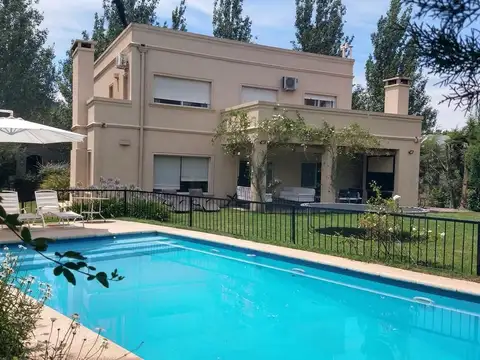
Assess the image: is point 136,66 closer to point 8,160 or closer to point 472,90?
point 8,160

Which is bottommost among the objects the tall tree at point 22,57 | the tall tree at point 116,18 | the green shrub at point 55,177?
the green shrub at point 55,177

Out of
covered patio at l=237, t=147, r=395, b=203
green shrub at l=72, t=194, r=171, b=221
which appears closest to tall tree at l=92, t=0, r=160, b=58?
covered patio at l=237, t=147, r=395, b=203

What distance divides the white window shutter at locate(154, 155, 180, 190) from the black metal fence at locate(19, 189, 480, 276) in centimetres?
170

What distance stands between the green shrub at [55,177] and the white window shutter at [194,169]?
16.6ft

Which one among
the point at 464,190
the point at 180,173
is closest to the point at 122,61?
the point at 180,173

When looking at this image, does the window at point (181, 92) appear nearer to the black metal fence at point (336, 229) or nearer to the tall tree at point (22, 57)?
the black metal fence at point (336, 229)

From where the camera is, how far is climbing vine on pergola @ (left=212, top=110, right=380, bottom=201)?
17812mm

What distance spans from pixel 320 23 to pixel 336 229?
24.3m

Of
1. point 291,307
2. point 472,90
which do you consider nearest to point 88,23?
point 291,307

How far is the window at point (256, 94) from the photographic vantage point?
818 inches

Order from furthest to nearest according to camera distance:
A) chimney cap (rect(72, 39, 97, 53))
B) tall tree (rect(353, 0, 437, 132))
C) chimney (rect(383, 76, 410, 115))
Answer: tall tree (rect(353, 0, 437, 132)), chimney (rect(383, 76, 410, 115)), chimney cap (rect(72, 39, 97, 53))

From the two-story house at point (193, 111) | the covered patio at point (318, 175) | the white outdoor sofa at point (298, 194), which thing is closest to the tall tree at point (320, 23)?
the two-story house at point (193, 111)

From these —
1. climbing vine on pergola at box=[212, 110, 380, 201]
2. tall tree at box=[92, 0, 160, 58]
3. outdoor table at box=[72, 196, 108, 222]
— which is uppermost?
tall tree at box=[92, 0, 160, 58]

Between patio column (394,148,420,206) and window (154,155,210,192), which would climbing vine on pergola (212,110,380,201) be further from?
patio column (394,148,420,206)
